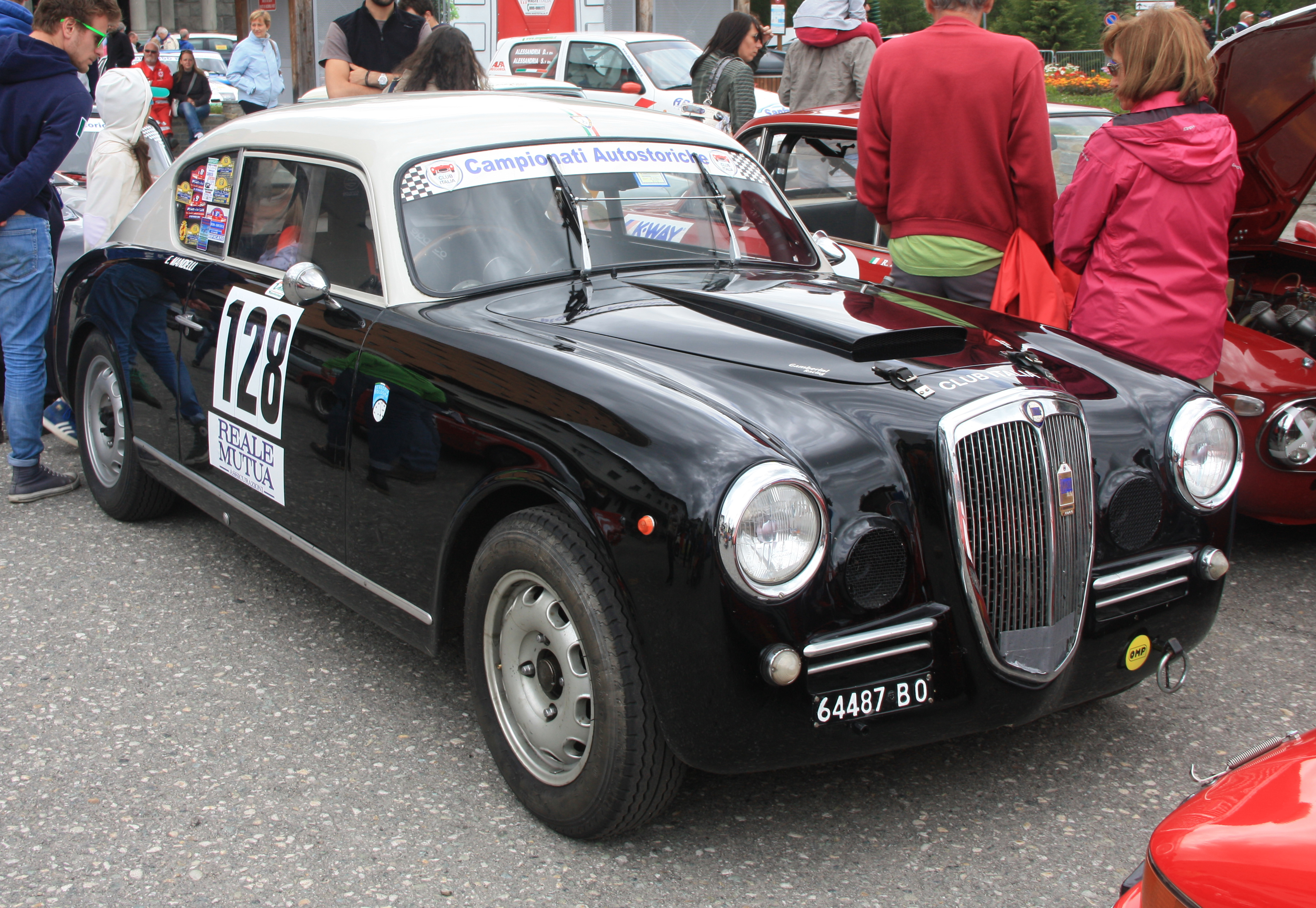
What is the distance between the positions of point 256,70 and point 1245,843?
48.6ft

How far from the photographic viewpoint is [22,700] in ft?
11.2

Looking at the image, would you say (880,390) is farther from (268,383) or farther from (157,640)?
(157,640)

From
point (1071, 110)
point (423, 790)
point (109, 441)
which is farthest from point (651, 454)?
point (1071, 110)

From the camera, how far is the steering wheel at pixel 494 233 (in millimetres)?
3438

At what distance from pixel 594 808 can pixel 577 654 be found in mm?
337

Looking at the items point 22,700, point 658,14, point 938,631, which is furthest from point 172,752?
point 658,14

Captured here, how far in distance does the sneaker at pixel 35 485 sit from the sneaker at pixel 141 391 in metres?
1.09

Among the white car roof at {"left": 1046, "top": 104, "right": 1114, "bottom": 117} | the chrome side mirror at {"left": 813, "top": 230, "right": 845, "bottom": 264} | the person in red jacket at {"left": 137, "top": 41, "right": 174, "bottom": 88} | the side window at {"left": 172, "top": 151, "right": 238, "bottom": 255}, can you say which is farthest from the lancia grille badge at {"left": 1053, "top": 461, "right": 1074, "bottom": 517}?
the person in red jacket at {"left": 137, "top": 41, "right": 174, "bottom": 88}

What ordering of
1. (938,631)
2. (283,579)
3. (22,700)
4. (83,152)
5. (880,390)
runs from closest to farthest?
(938,631), (880,390), (22,700), (283,579), (83,152)

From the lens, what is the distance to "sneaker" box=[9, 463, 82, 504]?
203 inches

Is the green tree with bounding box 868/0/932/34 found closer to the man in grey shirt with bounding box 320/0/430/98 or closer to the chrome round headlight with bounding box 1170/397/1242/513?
the man in grey shirt with bounding box 320/0/430/98

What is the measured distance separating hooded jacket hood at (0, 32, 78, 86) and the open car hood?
15.7 ft

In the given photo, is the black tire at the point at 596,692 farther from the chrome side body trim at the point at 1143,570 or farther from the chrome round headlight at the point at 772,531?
the chrome side body trim at the point at 1143,570

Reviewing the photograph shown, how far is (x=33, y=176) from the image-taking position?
490cm
